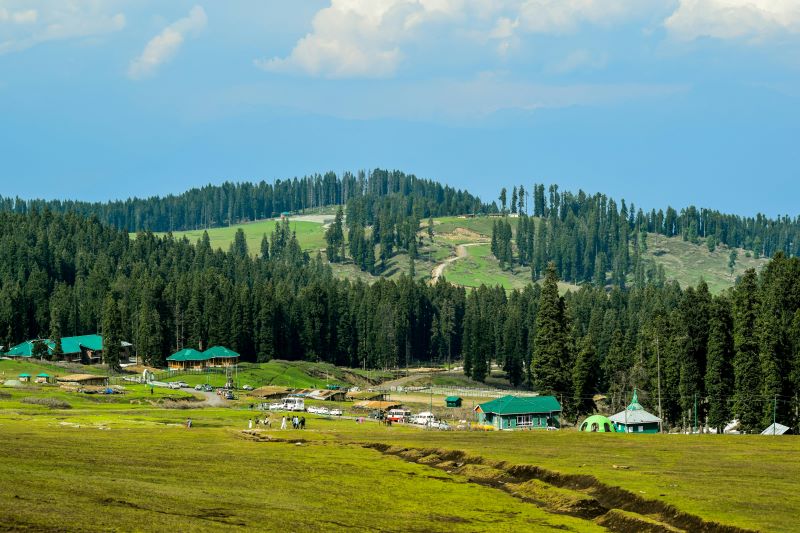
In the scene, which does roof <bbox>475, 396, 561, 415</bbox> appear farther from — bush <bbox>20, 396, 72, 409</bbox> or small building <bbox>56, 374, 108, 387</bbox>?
small building <bbox>56, 374, 108, 387</bbox>

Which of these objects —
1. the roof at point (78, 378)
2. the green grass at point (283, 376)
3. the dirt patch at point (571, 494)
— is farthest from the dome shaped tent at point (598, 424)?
the roof at point (78, 378)

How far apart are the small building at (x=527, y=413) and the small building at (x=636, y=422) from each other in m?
9.81

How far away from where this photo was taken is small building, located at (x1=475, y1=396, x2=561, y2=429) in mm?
120312

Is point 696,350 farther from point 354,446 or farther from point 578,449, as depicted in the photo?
point 354,446

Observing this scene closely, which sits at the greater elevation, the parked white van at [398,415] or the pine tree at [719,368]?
the pine tree at [719,368]

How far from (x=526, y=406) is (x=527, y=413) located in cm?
89

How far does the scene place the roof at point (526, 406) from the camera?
4736 inches

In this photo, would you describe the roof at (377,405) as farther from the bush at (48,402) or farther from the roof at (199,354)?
the roof at (199,354)

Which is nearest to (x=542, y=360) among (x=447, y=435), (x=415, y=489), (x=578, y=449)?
(x=447, y=435)

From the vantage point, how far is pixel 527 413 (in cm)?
12062

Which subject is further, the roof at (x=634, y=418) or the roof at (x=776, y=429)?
the roof at (x=634, y=418)

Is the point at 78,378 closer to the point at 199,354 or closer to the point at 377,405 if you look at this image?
the point at 199,354

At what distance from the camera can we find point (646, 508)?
49.0m

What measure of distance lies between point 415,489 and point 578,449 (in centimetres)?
2684
